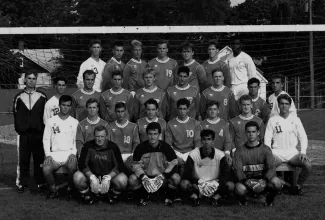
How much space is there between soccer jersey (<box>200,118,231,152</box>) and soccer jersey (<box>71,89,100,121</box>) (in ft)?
5.58

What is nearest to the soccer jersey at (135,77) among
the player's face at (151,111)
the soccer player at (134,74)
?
the soccer player at (134,74)

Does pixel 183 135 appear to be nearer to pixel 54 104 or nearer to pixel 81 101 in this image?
pixel 81 101

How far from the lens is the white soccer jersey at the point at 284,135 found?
7.71 metres

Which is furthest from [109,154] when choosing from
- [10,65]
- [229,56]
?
[10,65]

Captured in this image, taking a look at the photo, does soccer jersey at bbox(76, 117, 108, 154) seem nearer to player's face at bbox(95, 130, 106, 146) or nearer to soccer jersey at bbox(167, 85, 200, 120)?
player's face at bbox(95, 130, 106, 146)

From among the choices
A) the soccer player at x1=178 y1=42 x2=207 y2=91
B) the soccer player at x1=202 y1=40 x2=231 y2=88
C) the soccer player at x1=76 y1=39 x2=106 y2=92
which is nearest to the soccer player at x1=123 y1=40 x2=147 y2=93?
the soccer player at x1=76 y1=39 x2=106 y2=92

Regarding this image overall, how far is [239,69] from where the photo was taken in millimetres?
9148

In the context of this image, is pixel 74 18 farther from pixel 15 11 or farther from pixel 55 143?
pixel 55 143

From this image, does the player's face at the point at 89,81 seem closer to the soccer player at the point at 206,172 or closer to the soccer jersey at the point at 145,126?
the soccer jersey at the point at 145,126

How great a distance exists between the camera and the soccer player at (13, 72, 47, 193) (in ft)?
26.9

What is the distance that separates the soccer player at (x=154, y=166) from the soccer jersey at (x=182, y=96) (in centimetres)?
109

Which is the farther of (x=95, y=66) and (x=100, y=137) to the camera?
(x=95, y=66)

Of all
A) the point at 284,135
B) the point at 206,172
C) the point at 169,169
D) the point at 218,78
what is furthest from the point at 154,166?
the point at 284,135

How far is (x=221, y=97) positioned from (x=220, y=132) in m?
0.76
